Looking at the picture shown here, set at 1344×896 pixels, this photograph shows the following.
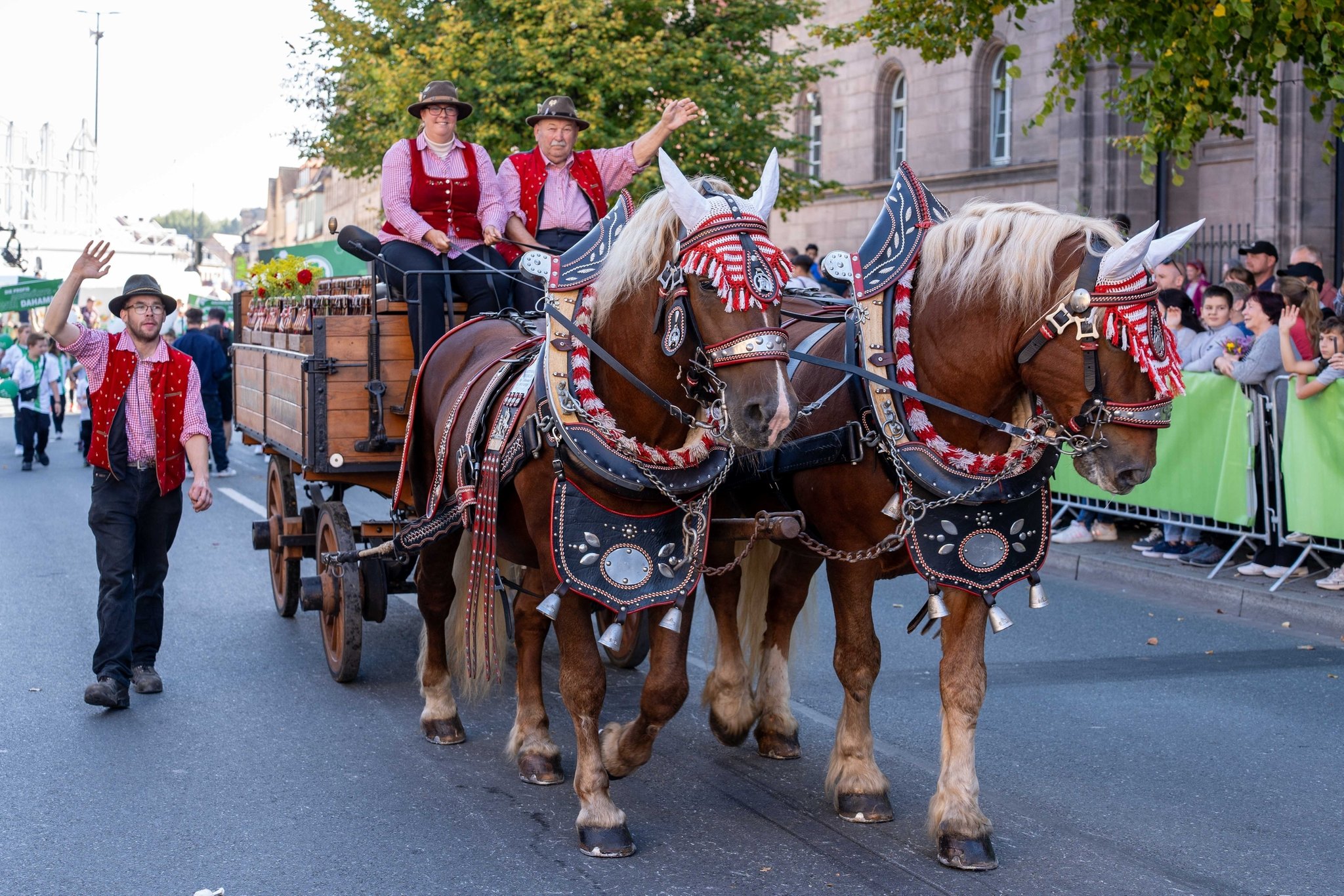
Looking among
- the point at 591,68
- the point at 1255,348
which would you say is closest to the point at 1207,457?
the point at 1255,348

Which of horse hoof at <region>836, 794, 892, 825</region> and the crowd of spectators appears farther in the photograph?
the crowd of spectators

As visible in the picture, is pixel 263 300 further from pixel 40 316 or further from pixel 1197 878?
pixel 40 316

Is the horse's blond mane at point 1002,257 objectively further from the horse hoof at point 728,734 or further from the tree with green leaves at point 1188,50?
the tree with green leaves at point 1188,50

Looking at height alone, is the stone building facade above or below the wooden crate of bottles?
above

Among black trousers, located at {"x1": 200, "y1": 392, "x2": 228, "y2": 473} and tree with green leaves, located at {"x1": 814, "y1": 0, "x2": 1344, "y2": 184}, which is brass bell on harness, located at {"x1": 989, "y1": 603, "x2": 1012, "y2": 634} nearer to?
tree with green leaves, located at {"x1": 814, "y1": 0, "x2": 1344, "y2": 184}

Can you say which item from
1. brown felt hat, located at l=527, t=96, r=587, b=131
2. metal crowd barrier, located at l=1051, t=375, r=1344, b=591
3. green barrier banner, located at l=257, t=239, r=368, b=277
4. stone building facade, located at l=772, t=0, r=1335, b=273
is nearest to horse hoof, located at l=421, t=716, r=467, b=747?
brown felt hat, located at l=527, t=96, r=587, b=131

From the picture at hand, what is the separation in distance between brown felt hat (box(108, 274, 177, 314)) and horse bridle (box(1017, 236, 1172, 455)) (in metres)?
3.98

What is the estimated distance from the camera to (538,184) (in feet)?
22.5

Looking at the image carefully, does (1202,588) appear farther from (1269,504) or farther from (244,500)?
(244,500)

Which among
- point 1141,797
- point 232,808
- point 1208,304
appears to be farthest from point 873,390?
point 1208,304

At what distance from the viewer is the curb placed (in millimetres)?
8336

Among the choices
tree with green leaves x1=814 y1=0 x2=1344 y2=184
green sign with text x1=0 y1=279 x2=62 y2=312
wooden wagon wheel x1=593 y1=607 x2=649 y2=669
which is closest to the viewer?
wooden wagon wheel x1=593 y1=607 x2=649 y2=669

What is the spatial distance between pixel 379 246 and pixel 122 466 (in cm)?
150

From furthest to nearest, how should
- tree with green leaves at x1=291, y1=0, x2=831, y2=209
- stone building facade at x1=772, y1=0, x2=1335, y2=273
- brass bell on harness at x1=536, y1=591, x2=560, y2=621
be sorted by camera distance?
1. tree with green leaves at x1=291, y1=0, x2=831, y2=209
2. stone building facade at x1=772, y1=0, x2=1335, y2=273
3. brass bell on harness at x1=536, y1=591, x2=560, y2=621
